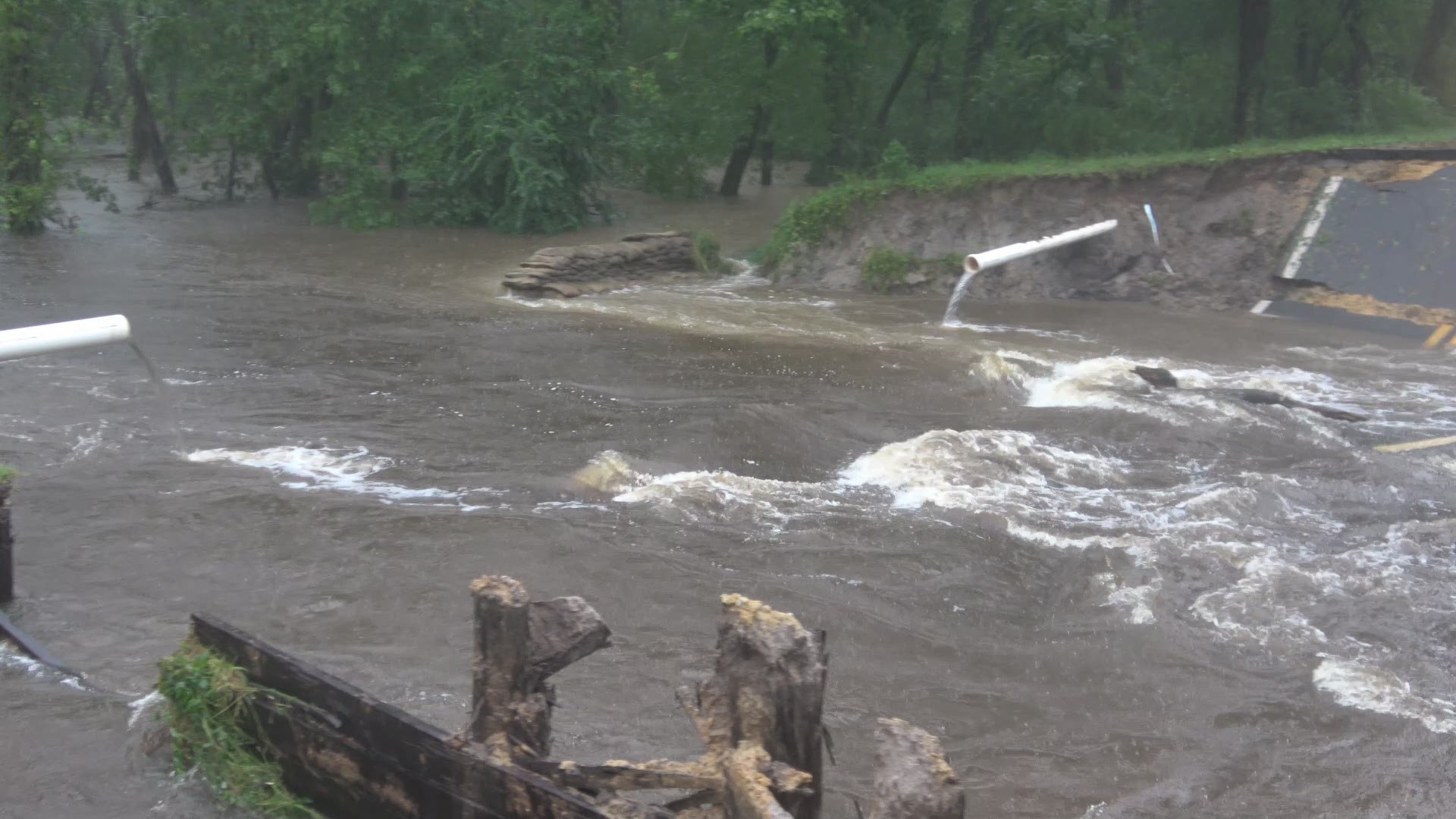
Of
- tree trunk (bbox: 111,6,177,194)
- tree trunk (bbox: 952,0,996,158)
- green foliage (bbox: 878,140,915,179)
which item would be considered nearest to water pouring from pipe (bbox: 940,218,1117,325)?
green foliage (bbox: 878,140,915,179)

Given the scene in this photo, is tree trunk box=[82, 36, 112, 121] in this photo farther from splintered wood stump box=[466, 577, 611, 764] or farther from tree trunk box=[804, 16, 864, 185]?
splintered wood stump box=[466, 577, 611, 764]

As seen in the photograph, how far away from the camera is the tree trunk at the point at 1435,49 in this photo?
24.5m

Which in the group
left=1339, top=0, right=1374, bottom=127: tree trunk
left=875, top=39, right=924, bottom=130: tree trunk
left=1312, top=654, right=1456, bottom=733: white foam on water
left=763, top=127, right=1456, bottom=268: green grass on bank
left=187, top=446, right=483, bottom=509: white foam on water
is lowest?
left=1312, top=654, right=1456, bottom=733: white foam on water

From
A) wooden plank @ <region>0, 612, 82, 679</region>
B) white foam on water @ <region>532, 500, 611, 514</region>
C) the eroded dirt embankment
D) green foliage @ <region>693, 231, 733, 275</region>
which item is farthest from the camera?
green foliage @ <region>693, 231, 733, 275</region>

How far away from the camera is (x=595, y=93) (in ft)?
73.2

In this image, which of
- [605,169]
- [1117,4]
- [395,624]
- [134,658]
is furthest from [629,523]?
[1117,4]

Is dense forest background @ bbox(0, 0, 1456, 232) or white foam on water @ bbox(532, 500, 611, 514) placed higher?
dense forest background @ bbox(0, 0, 1456, 232)

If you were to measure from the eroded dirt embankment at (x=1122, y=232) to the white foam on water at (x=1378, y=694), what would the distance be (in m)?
10.5

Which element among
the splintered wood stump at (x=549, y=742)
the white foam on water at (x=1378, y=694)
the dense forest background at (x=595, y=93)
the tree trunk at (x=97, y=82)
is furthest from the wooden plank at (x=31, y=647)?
the tree trunk at (x=97, y=82)

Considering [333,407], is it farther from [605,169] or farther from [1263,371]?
[605,169]

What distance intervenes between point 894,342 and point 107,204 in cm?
1382

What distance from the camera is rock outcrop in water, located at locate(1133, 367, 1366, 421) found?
11.5 meters

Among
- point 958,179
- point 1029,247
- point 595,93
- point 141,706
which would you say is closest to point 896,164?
point 958,179

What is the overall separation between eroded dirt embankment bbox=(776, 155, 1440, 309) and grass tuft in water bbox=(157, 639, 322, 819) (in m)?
13.2
